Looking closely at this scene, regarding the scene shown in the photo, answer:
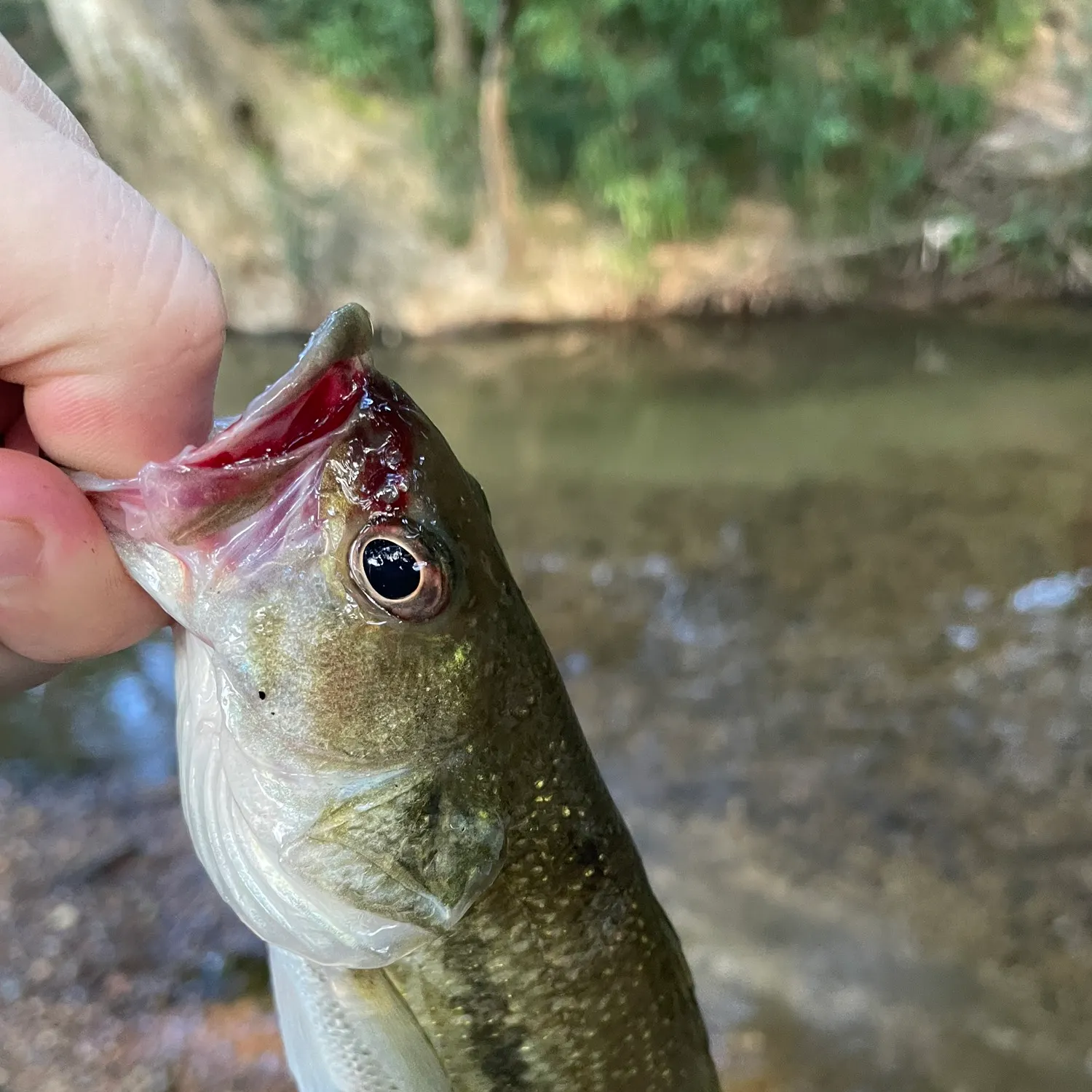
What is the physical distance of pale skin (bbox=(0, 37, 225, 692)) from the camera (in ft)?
3.06

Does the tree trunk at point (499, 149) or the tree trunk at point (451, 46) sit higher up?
the tree trunk at point (451, 46)

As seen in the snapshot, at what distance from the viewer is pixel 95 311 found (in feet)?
3.23

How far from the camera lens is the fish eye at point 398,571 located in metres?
1.13

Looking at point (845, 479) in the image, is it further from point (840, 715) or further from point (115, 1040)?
point (115, 1040)

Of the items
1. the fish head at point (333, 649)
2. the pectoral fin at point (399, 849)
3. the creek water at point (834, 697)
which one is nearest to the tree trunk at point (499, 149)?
the creek water at point (834, 697)

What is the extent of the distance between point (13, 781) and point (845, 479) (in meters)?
5.68

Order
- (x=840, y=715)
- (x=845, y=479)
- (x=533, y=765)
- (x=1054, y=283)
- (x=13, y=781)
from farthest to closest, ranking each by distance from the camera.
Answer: (x=1054, y=283) < (x=845, y=479) < (x=840, y=715) < (x=13, y=781) < (x=533, y=765)

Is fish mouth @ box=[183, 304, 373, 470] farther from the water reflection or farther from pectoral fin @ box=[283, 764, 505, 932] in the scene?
the water reflection

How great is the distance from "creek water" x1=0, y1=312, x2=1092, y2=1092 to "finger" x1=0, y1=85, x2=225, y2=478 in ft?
8.63

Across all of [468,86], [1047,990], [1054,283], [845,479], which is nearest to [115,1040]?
[1047,990]

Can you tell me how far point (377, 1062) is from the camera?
1.30 metres

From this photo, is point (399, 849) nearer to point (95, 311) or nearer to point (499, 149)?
point (95, 311)

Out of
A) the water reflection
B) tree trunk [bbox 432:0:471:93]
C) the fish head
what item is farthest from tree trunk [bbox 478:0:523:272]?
the fish head

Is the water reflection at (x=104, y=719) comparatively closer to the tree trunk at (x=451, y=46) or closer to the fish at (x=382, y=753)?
the fish at (x=382, y=753)
